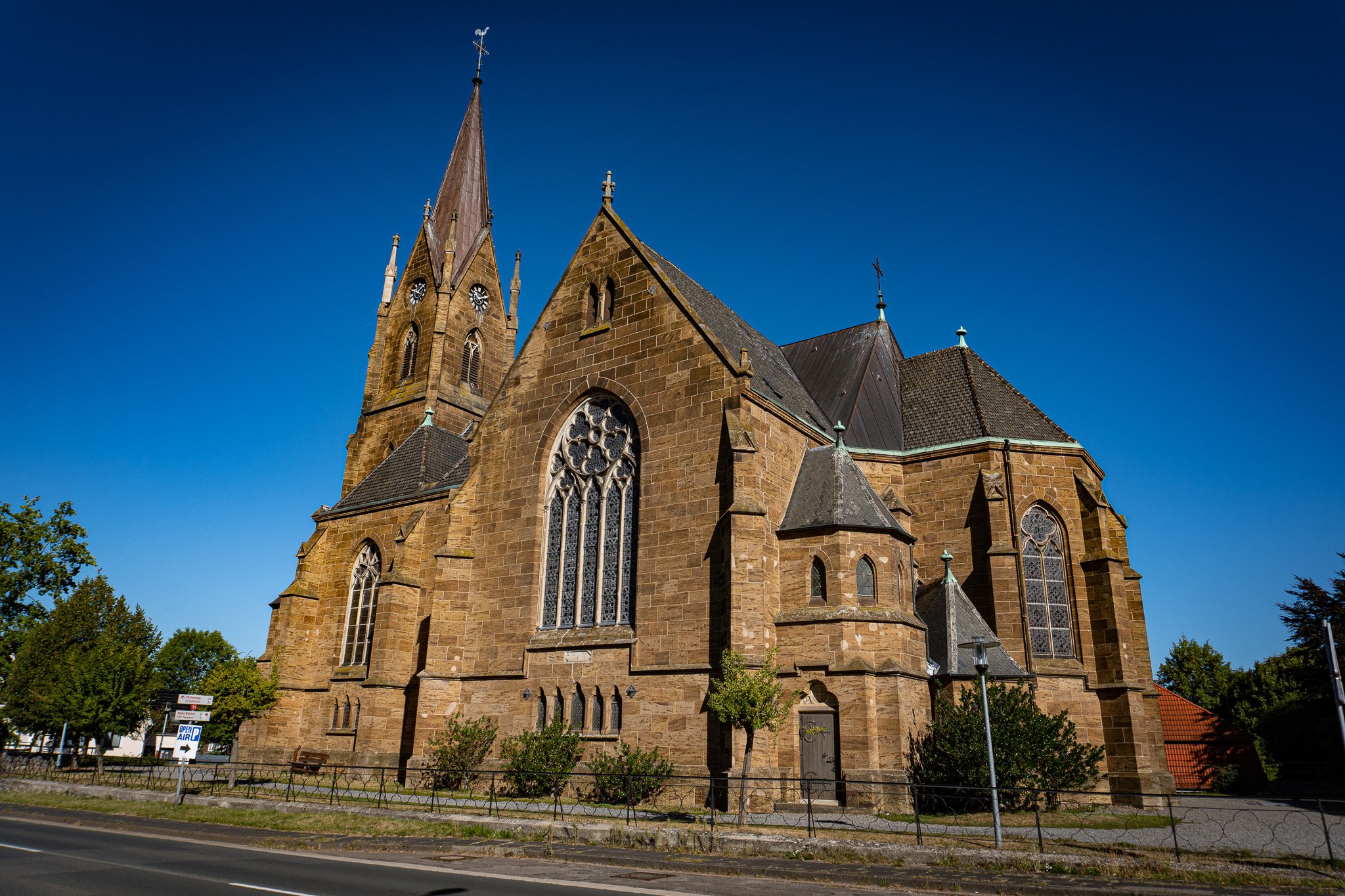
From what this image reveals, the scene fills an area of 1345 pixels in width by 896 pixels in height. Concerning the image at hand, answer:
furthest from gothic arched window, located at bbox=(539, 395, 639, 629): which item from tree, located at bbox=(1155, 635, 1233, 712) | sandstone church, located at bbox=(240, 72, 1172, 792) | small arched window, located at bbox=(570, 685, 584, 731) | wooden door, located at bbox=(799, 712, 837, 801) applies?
tree, located at bbox=(1155, 635, 1233, 712)

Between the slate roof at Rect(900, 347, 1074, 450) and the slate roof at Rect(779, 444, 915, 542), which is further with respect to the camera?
the slate roof at Rect(900, 347, 1074, 450)

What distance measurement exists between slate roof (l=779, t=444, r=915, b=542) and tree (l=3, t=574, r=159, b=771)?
25659 millimetres

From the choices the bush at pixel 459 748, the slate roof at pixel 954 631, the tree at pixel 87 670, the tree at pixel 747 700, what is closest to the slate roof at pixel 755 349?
the slate roof at pixel 954 631

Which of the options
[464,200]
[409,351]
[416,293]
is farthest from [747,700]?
[464,200]

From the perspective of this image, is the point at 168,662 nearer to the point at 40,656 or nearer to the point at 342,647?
the point at 40,656

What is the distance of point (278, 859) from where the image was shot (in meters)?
12.7

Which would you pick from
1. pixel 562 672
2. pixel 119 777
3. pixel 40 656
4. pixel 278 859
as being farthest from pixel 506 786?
pixel 40 656

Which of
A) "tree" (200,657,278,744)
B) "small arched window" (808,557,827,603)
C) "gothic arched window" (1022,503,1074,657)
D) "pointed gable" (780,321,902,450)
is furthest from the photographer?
"pointed gable" (780,321,902,450)

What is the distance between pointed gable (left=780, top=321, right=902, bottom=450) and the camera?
28.7 metres

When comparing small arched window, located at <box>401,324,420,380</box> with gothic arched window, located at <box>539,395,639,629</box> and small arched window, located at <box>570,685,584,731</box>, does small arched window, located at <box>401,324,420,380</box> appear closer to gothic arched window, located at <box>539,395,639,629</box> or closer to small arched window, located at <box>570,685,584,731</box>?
gothic arched window, located at <box>539,395,639,629</box>

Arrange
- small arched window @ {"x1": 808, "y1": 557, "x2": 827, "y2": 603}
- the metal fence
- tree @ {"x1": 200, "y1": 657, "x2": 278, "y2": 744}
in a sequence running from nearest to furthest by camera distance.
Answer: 1. the metal fence
2. small arched window @ {"x1": 808, "y1": 557, "x2": 827, "y2": 603}
3. tree @ {"x1": 200, "y1": 657, "x2": 278, "y2": 744}

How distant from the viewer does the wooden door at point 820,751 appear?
66.5ft

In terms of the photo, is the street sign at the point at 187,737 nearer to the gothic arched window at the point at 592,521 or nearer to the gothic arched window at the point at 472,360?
the gothic arched window at the point at 592,521

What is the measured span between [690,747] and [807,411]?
12013 millimetres
